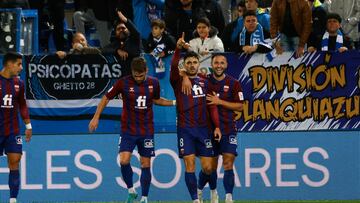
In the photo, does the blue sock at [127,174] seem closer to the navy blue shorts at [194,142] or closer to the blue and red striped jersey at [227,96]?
the navy blue shorts at [194,142]

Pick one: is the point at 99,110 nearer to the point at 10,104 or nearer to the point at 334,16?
the point at 10,104

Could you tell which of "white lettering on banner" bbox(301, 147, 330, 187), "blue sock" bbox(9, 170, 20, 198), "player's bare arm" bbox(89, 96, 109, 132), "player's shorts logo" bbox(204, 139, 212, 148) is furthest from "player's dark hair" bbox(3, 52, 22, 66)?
"white lettering on banner" bbox(301, 147, 330, 187)

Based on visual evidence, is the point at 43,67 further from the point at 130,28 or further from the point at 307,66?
the point at 307,66

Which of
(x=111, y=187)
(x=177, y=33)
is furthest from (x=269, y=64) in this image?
(x=111, y=187)

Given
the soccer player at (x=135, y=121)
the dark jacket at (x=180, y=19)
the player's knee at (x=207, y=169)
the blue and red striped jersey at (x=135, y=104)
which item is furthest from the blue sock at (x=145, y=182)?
the dark jacket at (x=180, y=19)

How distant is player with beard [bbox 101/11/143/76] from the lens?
17484 mm

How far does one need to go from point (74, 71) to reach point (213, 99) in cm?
254

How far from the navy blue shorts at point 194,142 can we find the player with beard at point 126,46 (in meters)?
1.90

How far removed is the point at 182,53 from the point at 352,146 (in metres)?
3.11

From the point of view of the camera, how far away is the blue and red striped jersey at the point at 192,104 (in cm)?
1623

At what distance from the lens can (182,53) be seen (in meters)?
17.6

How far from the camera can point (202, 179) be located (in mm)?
16766

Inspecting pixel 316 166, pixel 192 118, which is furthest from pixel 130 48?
pixel 316 166

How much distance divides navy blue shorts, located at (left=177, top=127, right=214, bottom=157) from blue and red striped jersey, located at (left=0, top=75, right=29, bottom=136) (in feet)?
7.46
